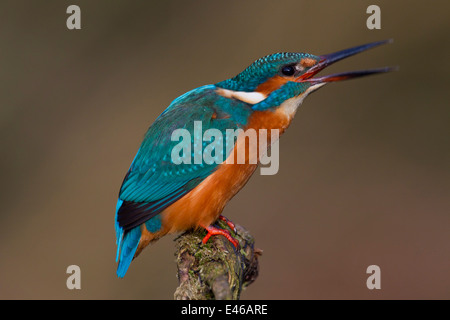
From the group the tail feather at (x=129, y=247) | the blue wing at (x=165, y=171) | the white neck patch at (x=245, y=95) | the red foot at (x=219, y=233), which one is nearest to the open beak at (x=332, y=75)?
the white neck patch at (x=245, y=95)

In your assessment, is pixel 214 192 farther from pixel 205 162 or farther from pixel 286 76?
pixel 286 76

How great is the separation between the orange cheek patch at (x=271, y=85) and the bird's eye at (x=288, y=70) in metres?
0.03

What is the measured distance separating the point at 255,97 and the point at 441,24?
3130 millimetres

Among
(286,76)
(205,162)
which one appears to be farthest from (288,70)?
(205,162)

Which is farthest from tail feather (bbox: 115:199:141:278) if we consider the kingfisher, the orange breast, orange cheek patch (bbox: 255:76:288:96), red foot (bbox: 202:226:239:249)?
orange cheek patch (bbox: 255:76:288:96)

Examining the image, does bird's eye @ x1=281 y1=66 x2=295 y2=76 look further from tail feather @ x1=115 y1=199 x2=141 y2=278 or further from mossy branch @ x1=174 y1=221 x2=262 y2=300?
tail feather @ x1=115 y1=199 x2=141 y2=278

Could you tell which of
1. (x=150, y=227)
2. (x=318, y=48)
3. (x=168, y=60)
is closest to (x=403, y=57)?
(x=318, y=48)

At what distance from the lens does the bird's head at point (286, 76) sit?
262 cm

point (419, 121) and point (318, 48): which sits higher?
point (318, 48)

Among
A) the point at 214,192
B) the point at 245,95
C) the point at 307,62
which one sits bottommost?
the point at 214,192

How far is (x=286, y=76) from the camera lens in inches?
104

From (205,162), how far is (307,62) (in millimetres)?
655
